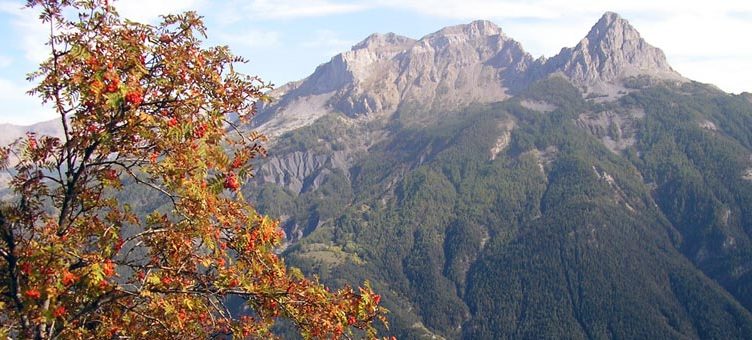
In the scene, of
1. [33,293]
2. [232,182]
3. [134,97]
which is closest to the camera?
[33,293]

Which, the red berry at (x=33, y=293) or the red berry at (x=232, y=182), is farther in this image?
the red berry at (x=232, y=182)

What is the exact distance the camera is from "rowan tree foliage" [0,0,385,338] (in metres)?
11.1

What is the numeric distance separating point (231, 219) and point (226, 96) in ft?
7.86

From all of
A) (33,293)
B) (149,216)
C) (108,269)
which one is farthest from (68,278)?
(149,216)

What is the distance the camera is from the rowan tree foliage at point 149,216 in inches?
437

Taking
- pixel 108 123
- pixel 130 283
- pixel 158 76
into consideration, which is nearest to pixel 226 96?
pixel 158 76


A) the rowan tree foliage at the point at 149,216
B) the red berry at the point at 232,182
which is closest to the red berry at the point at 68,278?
the rowan tree foliage at the point at 149,216

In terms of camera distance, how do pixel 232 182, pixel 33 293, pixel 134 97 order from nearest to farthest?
1. pixel 33 293
2. pixel 134 97
3. pixel 232 182

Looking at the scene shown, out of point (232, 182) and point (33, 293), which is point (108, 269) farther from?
point (232, 182)

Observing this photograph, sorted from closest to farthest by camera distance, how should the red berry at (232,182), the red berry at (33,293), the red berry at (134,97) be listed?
1. the red berry at (33,293)
2. the red berry at (134,97)
3. the red berry at (232,182)

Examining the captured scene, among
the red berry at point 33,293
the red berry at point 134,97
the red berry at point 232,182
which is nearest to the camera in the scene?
the red berry at point 33,293

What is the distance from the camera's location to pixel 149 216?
499 inches

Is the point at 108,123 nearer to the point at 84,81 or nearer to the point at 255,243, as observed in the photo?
the point at 84,81

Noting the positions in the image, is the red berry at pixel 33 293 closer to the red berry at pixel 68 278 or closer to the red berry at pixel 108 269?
the red berry at pixel 68 278
